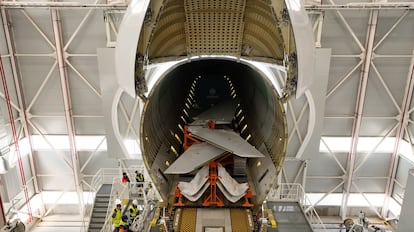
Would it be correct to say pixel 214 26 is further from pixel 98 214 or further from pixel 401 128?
pixel 401 128

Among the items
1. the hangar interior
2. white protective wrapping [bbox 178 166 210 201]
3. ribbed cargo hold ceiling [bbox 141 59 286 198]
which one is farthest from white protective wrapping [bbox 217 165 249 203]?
the hangar interior

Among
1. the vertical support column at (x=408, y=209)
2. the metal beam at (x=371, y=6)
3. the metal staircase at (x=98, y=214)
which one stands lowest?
the vertical support column at (x=408, y=209)

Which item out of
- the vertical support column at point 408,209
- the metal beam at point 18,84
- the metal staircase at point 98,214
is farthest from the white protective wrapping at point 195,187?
the metal beam at point 18,84

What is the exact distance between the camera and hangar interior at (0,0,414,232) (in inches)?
410

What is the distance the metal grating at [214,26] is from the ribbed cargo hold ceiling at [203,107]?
886 mm

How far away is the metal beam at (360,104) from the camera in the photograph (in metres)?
10.7

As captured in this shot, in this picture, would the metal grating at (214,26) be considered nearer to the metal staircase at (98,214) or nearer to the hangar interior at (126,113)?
the hangar interior at (126,113)

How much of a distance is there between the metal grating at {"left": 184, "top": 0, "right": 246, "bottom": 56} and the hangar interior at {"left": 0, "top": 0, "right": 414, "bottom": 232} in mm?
4412

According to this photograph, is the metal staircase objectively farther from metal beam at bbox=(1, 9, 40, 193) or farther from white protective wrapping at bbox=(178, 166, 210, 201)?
white protective wrapping at bbox=(178, 166, 210, 201)

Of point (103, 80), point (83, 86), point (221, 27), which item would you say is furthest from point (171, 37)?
point (83, 86)

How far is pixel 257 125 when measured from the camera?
7.06m

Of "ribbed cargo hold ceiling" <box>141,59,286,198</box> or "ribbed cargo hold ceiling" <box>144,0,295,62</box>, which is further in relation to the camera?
"ribbed cargo hold ceiling" <box>141,59,286,198</box>

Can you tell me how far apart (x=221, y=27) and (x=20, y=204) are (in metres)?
10.6

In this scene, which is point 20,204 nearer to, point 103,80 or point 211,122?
point 103,80
